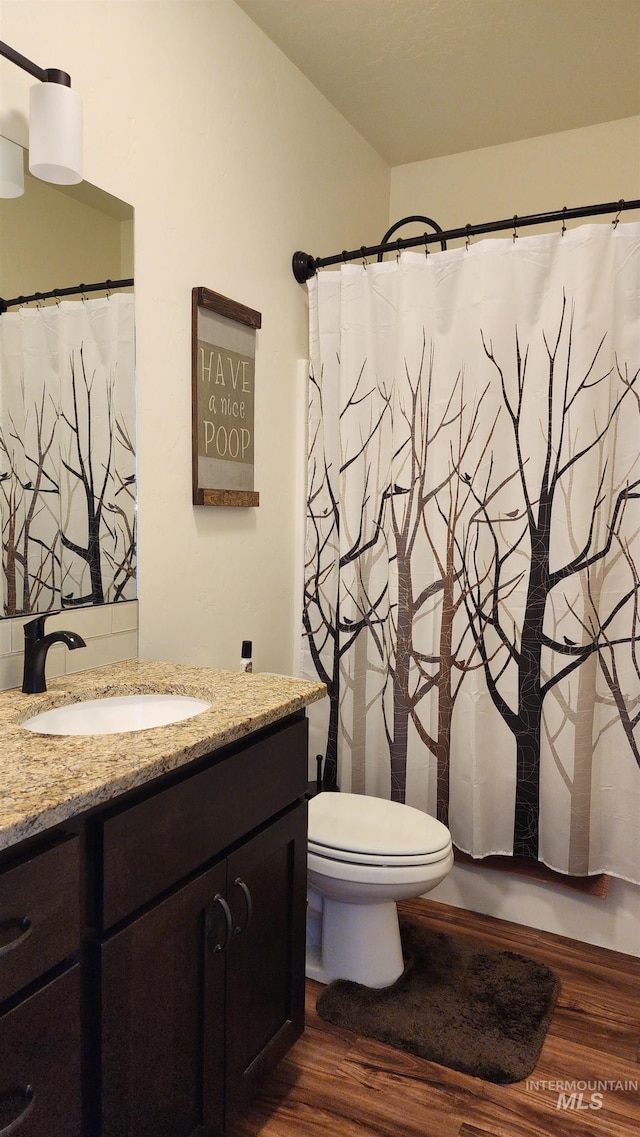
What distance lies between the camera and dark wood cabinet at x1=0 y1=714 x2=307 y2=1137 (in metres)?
0.89

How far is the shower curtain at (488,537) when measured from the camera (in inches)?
78.7

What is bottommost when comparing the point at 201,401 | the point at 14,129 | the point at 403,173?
the point at 201,401

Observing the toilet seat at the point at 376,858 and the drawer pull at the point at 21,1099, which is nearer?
the drawer pull at the point at 21,1099

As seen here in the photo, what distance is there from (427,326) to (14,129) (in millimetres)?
1202

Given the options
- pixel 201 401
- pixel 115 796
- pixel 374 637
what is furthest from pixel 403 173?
pixel 115 796

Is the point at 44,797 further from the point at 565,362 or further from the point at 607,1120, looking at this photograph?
the point at 565,362

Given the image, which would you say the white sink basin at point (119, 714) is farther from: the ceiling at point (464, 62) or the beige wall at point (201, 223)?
the ceiling at point (464, 62)

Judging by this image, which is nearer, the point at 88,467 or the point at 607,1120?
the point at 607,1120

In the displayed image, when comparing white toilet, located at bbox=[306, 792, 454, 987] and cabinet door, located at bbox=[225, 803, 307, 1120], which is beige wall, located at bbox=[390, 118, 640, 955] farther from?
cabinet door, located at bbox=[225, 803, 307, 1120]

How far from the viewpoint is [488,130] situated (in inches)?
105

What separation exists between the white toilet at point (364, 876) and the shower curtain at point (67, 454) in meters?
0.80

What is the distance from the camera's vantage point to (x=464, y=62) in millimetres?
2293

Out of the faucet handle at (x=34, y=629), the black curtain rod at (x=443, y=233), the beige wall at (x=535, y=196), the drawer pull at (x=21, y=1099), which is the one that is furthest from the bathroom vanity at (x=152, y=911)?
the black curtain rod at (x=443, y=233)

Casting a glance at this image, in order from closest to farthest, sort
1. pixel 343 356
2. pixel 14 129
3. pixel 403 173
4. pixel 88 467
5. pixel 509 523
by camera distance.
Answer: pixel 14 129 < pixel 88 467 < pixel 509 523 < pixel 343 356 < pixel 403 173
